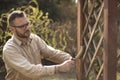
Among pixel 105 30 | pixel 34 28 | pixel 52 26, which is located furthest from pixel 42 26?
pixel 105 30

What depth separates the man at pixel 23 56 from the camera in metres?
4.02

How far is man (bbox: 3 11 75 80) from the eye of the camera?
13.2ft

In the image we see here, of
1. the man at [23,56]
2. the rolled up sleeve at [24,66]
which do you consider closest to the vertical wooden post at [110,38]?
the man at [23,56]

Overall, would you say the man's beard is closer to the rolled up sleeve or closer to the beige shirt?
the beige shirt

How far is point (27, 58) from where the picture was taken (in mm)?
4297

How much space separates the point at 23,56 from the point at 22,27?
1.01 feet

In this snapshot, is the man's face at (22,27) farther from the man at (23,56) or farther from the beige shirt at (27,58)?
the beige shirt at (27,58)

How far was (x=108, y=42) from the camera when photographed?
15.3 ft

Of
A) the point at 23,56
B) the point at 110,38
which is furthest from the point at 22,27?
the point at 110,38

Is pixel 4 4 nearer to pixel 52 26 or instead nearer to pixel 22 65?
pixel 52 26

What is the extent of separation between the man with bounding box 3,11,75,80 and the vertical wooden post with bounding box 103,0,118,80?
56 centimetres

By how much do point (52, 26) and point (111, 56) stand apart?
6.77 metres

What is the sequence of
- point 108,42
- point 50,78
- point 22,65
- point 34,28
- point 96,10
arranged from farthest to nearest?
point 50,78
point 34,28
point 96,10
point 108,42
point 22,65

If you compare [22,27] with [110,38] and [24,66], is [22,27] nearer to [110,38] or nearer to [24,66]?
[24,66]
